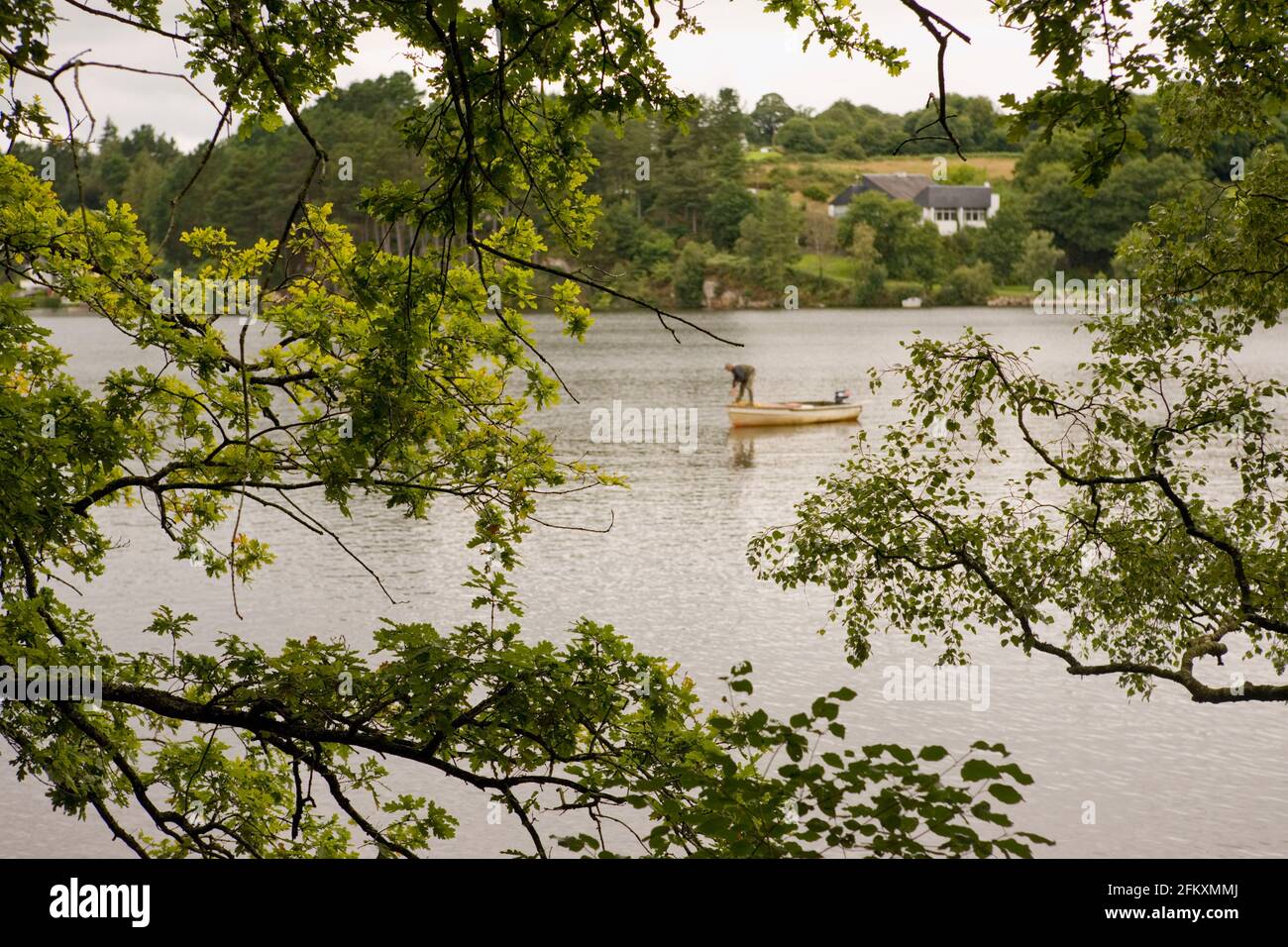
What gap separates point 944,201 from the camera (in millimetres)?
141125

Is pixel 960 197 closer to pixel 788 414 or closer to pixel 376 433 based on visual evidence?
pixel 788 414

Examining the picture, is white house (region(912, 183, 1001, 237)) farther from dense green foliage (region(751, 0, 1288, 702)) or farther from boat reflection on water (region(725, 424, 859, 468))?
dense green foliage (region(751, 0, 1288, 702))

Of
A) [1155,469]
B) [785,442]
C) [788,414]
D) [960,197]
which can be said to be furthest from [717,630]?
[960,197]

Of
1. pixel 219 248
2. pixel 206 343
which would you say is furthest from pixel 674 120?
pixel 219 248

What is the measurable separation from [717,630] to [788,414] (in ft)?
93.5

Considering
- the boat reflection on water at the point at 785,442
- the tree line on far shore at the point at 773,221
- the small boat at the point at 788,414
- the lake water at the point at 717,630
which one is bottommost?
the lake water at the point at 717,630

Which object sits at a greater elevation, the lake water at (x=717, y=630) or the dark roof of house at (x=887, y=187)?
the dark roof of house at (x=887, y=187)

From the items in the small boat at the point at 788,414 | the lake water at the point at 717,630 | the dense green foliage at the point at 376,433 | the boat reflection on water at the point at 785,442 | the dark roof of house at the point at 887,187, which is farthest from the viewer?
the dark roof of house at the point at 887,187

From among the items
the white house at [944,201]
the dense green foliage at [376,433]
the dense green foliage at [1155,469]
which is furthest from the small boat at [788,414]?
the white house at [944,201]

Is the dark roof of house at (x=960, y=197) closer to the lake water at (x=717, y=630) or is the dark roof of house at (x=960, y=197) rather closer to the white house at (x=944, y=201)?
the white house at (x=944, y=201)

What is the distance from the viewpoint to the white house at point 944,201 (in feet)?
458

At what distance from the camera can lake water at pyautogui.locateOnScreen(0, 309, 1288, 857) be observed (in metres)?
17.2
